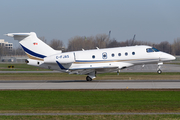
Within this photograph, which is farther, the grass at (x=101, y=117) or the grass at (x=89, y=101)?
the grass at (x=89, y=101)

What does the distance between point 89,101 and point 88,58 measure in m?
12.7

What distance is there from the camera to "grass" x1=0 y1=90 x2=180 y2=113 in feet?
51.2

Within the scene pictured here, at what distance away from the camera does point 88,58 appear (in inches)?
1221

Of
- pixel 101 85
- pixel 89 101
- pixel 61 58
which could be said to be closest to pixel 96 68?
pixel 101 85

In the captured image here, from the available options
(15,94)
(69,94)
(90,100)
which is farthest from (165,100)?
(15,94)

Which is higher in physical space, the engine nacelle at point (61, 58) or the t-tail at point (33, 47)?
the t-tail at point (33, 47)

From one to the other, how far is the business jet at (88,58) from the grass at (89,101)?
746 centimetres

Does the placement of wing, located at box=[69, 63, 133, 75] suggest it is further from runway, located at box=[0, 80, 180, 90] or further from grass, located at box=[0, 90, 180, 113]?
grass, located at box=[0, 90, 180, 113]

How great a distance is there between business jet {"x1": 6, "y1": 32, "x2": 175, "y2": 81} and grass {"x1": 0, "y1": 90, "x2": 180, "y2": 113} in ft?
24.5

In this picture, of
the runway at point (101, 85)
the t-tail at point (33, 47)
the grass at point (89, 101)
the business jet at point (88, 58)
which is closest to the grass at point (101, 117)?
the grass at point (89, 101)

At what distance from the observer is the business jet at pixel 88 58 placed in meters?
30.7

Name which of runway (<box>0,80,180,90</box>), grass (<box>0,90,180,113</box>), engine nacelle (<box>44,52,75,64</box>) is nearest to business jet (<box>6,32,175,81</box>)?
engine nacelle (<box>44,52,75,64</box>)

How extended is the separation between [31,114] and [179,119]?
731 cm

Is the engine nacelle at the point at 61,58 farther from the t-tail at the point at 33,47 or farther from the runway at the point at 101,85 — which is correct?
the runway at the point at 101,85
